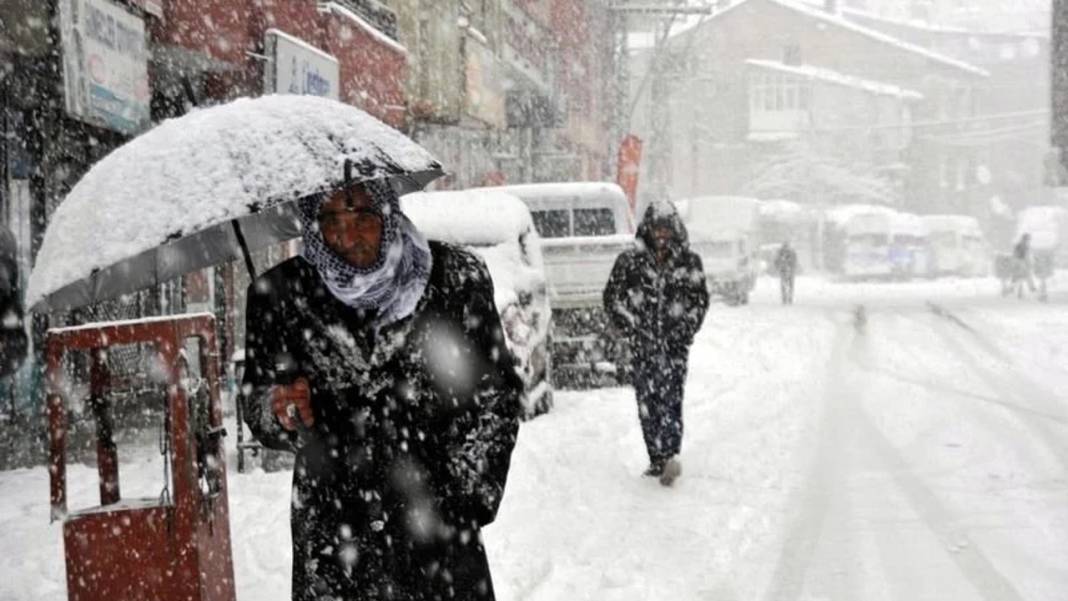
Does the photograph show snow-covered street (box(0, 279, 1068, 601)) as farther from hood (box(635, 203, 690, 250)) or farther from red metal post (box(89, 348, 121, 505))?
hood (box(635, 203, 690, 250))

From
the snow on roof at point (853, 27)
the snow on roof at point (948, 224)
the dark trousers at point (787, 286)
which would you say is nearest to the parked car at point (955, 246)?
the snow on roof at point (948, 224)

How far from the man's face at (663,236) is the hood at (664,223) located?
0.02 m

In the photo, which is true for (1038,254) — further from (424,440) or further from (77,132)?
(424,440)

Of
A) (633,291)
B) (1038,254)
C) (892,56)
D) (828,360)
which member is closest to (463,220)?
(633,291)

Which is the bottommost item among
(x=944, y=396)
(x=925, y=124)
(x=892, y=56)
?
(x=944, y=396)

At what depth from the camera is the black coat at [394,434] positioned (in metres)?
2.98

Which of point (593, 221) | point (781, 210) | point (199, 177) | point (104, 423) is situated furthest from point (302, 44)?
point (781, 210)

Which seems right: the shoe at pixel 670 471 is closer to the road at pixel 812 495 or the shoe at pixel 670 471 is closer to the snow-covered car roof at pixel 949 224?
the road at pixel 812 495

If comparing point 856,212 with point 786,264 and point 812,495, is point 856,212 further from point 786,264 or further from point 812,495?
point 812,495

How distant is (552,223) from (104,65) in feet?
23.0

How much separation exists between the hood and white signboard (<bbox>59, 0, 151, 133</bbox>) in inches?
175

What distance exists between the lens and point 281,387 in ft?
9.71

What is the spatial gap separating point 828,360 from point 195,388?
13493 mm

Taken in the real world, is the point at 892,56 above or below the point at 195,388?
above
